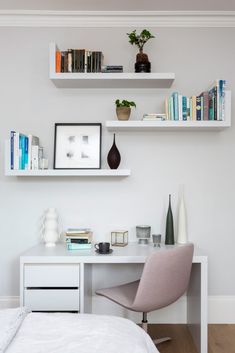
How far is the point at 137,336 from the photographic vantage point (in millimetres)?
1356

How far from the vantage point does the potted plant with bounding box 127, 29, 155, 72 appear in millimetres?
2729

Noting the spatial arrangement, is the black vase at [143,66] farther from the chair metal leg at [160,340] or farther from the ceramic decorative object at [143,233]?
the chair metal leg at [160,340]

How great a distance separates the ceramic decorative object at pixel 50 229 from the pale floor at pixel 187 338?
1.07 metres

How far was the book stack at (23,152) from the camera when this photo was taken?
105 inches

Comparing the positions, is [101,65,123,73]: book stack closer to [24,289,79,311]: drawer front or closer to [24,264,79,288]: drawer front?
[24,264,79,288]: drawer front

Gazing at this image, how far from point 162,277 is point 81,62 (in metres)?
1.72

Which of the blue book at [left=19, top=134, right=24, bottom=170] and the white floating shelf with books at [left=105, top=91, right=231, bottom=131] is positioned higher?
the white floating shelf with books at [left=105, top=91, right=231, bottom=131]

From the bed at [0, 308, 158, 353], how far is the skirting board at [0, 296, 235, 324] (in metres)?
1.54

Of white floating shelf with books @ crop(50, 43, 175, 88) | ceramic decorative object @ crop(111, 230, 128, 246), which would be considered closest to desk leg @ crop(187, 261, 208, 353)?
ceramic decorative object @ crop(111, 230, 128, 246)

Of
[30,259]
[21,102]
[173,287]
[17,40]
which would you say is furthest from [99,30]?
[173,287]

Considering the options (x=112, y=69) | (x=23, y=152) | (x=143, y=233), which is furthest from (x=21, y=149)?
(x=143, y=233)

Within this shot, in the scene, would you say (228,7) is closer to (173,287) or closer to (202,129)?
(202,129)

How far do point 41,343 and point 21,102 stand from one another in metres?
2.20

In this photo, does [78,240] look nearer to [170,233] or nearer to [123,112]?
[170,233]
